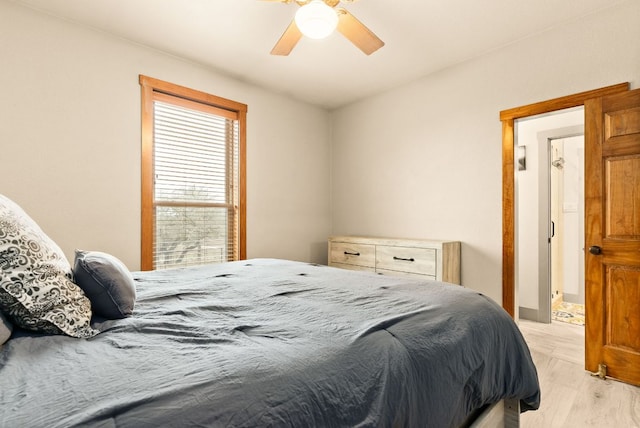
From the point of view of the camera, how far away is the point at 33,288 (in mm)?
920

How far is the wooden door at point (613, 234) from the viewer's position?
2150mm

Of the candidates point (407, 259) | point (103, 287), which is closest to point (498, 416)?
point (103, 287)

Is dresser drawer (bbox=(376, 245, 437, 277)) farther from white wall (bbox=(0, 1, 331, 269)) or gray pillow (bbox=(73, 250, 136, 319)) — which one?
gray pillow (bbox=(73, 250, 136, 319))

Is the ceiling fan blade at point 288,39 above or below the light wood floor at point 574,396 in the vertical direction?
above

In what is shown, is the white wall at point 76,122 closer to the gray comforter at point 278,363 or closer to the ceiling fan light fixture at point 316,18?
the gray comforter at point 278,363

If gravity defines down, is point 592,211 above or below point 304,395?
above

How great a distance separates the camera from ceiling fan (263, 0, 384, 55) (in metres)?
1.76

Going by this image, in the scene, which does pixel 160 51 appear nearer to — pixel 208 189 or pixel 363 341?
pixel 208 189

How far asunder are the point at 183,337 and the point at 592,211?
2.72 metres

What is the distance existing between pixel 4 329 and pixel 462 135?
3.40 m

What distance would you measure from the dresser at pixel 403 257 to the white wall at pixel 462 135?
0.26 metres

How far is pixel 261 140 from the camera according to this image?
12.3 ft

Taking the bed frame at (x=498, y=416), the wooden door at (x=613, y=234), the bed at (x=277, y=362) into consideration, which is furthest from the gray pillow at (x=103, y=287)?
the wooden door at (x=613, y=234)

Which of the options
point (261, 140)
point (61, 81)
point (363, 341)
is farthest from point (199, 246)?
point (363, 341)
